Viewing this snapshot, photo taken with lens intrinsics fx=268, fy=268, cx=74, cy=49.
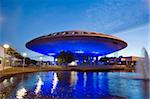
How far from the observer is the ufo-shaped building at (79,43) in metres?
22.7

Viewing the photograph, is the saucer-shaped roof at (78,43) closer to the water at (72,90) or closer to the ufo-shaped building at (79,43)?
the ufo-shaped building at (79,43)

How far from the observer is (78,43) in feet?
76.3

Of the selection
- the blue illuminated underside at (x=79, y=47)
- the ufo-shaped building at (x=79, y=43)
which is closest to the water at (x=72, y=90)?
the ufo-shaped building at (x=79, y=43)

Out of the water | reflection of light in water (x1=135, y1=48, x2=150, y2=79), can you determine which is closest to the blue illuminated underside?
reflection of light in water (x1=135, y1=48, x2=150, y2=79)

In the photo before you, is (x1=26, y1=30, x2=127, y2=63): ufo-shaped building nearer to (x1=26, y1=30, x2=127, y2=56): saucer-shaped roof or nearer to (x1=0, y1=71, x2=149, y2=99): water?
(x1=26, y1=30, x2=127, y2=56): saucer-shaped roof

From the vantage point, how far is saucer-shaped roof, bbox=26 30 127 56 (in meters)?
22.7

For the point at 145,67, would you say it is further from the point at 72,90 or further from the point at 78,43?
the point at 78,43

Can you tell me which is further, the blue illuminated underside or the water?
the blue illuminated underside

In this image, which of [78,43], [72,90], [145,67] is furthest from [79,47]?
[72,90]

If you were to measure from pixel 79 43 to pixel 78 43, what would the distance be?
88 mm

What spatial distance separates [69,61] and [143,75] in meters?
13.7

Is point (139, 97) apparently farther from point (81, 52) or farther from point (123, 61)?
point (123, 61)

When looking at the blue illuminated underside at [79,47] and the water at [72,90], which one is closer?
the water at [72,90]

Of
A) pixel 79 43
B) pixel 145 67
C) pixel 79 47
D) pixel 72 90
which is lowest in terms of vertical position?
pixel 72 90
